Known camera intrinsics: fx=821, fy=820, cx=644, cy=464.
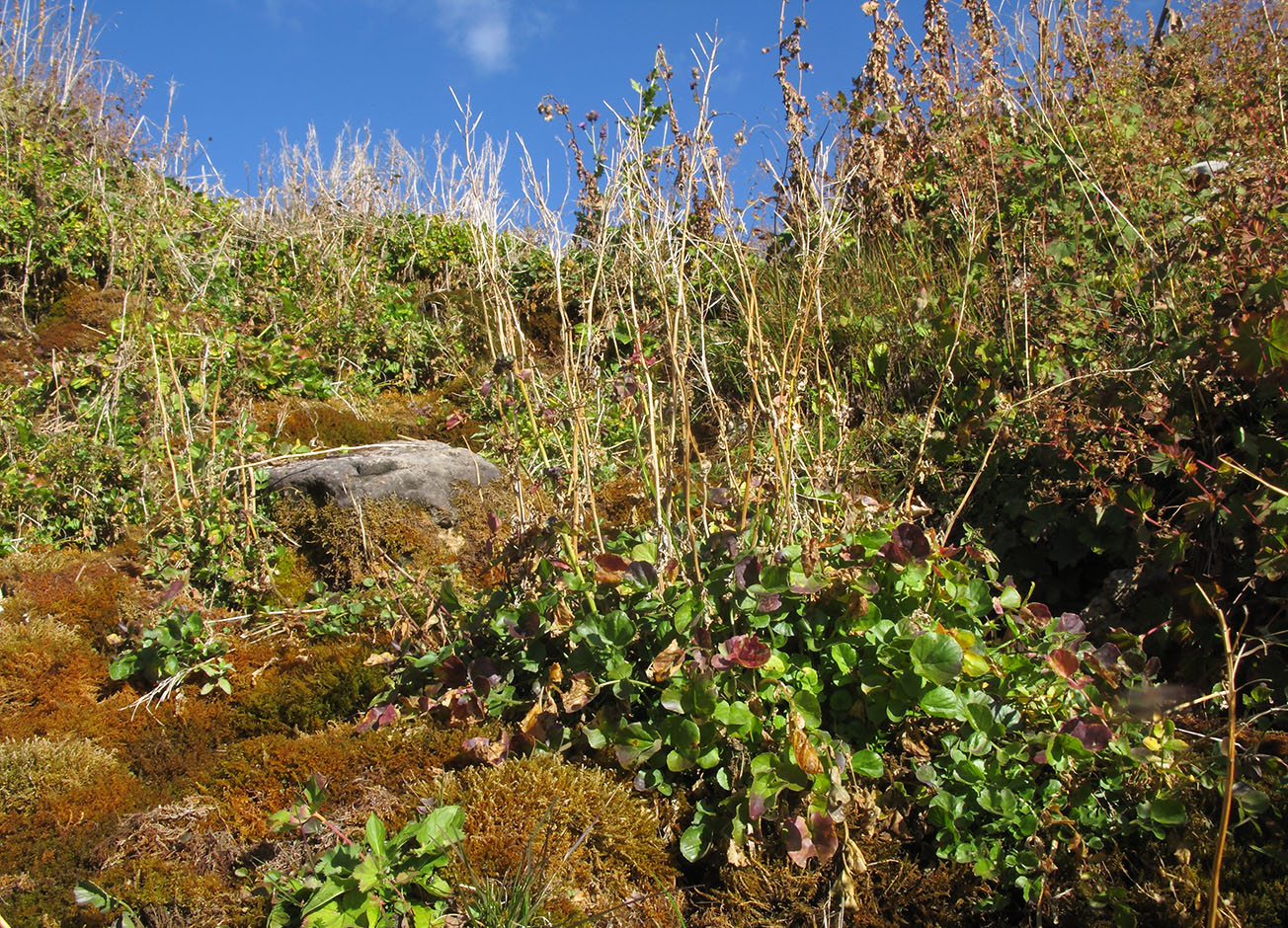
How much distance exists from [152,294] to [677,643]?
5933 millimetres

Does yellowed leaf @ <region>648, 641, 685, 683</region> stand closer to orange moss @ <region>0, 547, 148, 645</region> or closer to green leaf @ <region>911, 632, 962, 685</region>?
green leaf @ <region>911, 632, 962, 685</region>

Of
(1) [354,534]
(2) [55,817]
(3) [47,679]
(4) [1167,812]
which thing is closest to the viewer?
(4) [1167,812]

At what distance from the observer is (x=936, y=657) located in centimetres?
186

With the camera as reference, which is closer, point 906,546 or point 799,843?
point 799,843

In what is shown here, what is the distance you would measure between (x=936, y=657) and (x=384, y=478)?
2.95 m

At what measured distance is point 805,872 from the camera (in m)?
1.88

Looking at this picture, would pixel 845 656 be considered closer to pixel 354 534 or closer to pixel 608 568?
pixel 608 568

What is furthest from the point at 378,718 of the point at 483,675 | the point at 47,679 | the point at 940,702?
the point at 940,702

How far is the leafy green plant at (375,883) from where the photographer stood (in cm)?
163

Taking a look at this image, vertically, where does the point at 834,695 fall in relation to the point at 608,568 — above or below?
below

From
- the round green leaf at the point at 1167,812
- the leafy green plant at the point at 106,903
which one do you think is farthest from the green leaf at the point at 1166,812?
the leafy green plant at the point at 106,903

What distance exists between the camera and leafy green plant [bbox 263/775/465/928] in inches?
64.1

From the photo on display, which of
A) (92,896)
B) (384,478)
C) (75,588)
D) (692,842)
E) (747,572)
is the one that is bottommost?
(692,842)

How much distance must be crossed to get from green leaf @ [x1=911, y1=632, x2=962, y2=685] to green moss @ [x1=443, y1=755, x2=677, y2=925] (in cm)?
76
